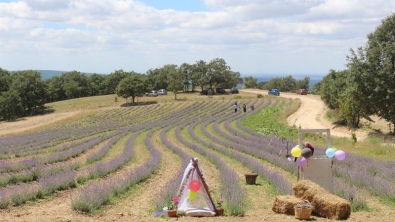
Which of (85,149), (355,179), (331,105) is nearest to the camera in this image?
(355,179)

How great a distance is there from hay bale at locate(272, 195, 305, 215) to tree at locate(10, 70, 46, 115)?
8774cm

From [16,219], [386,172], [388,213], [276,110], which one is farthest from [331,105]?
[16,219]

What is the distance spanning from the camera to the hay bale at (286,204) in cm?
902

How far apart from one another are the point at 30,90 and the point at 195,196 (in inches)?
3478

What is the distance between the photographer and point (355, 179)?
13000 millimetres

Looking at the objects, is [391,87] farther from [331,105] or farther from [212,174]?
[212,174]

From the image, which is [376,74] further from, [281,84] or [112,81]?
[281,84]

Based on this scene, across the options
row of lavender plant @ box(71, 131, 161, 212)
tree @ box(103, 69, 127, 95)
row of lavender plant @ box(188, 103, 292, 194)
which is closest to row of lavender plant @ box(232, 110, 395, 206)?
row of lavender plant @ box(188, 103, 292, 194)

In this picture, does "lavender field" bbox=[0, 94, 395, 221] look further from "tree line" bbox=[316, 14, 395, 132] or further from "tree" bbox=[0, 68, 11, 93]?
"tree" bbox=[0, 68, 11, 93]

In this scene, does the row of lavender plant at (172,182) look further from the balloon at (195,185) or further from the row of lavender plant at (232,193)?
the row of lavender plant at (232,193)

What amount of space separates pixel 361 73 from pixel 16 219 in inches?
1300

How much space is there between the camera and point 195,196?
30.9ft

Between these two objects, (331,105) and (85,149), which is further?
(331,105)

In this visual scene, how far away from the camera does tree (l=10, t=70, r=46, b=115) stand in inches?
3494
